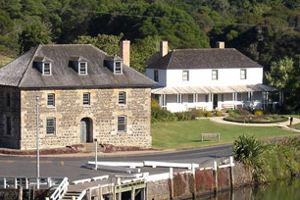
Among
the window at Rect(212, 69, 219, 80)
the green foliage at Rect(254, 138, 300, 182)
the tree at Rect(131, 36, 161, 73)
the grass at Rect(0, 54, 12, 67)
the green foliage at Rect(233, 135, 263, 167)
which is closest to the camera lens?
the green foliage at Rect(233, 135, 263, 167)

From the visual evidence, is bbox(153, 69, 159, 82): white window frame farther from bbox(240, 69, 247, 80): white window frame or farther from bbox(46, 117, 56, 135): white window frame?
bbox(46, 117, 56, 135): white window frame

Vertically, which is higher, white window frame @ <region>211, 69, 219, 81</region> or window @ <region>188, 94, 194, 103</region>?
white window frame @ <region>211, 69, 219, 81</region>

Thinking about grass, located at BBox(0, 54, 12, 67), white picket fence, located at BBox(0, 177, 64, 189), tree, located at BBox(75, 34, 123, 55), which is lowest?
white picket fence, located at BBox(0, 177, 64, 189)

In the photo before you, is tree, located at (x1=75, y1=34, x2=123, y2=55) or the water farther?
tree, located at (x1=75, y1=34, x2=123, y2=55)

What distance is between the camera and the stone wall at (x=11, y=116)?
2835 inches

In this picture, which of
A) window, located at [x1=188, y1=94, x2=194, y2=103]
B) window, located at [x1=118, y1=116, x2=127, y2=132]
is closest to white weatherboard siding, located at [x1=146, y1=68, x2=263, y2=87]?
window, located at [x1=188, y1=94, x2=194, y2=103]

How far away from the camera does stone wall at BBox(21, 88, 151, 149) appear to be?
7188cm

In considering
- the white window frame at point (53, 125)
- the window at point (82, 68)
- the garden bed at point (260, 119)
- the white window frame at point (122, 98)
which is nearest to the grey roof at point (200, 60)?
the garden bed at point (260, 119)

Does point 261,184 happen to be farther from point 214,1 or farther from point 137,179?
point 214,1

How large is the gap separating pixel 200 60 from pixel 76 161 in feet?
119

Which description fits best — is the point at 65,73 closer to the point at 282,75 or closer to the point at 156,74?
the point at 156,74

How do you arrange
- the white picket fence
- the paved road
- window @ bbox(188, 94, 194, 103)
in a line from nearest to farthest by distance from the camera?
the white picket fence < the paved road < window @ bbox(188, 94, 194, 103)

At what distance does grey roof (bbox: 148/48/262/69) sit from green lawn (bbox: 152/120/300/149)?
11.9 m

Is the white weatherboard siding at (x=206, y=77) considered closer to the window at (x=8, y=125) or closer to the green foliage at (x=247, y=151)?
the window at (x=8, y=125)
